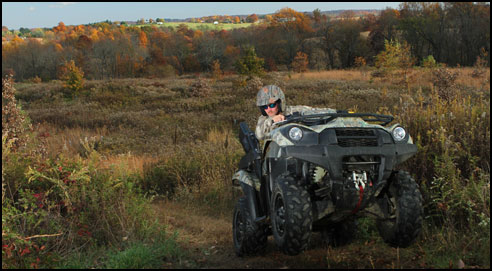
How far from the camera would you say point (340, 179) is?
12.5 ft

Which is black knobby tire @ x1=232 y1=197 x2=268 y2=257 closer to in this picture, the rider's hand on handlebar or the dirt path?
the dirt path

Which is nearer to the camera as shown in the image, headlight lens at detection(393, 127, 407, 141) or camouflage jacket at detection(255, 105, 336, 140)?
headlight lens at detection(393, 127, 407, 141)

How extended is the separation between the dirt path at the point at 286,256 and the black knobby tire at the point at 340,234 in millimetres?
78

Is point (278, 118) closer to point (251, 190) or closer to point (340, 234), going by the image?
point (251, 190)

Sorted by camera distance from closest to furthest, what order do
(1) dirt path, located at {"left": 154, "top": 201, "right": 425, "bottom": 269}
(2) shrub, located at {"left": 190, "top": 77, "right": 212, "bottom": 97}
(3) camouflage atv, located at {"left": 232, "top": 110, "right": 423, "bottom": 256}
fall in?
(3) camouflage atv, located at {"left": 232, "top": 110, "right": 423, "bottom": 256} → (1) dirt path, located at {"left": 154, "top": 201, "right": 425, "bottom": 269} → (2) shrub, located at {"left": 190, "top": 77, "right": 212, "bottom": 97}

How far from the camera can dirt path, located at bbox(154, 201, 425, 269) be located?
4.77m

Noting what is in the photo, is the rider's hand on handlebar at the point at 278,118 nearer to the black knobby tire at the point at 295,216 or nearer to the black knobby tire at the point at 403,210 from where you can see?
the black knobby tire at the point at 295,216

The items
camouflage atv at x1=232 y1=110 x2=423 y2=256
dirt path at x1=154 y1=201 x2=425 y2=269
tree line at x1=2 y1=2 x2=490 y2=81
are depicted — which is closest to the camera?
camouflage atv at x1=232 y1=110 x2=423 y2=256


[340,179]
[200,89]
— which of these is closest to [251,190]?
[340,179]

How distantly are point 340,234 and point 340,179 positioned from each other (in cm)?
177

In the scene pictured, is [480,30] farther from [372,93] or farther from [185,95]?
[185,95]

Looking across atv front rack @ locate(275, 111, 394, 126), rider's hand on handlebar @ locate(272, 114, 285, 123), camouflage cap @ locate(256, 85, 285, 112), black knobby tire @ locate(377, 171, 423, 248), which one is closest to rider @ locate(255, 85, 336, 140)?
camouflage cap @ locate(256, 85, 285, 112)

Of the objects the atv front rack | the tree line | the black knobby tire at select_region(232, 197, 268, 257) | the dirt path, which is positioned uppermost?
the tree line

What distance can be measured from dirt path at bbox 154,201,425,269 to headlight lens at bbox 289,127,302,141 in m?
1.39
